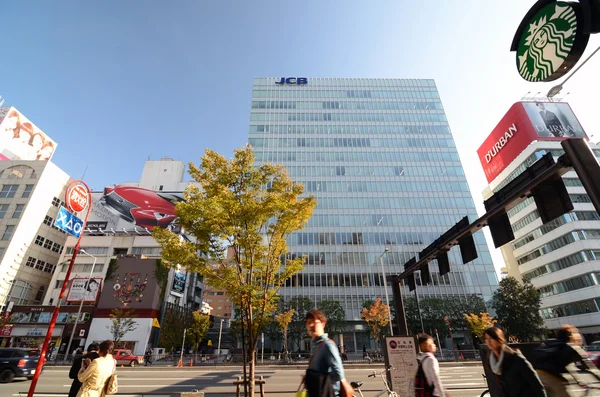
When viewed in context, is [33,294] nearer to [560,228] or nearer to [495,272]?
[495,272]

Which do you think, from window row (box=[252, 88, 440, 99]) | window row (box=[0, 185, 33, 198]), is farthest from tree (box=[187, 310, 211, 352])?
window row (box=[252, 88, 440, 99])

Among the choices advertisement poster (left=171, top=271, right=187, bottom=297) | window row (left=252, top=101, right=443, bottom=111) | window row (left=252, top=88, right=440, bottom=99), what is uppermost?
window row (left=252, top=88, right=440, bottom=99)

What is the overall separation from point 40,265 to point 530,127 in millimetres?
93389

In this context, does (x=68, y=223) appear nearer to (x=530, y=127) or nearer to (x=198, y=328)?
(x=198, y=328)

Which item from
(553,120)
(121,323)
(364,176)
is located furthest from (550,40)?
(553,120)

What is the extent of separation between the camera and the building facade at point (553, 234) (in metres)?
40.8

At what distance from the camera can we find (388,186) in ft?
184

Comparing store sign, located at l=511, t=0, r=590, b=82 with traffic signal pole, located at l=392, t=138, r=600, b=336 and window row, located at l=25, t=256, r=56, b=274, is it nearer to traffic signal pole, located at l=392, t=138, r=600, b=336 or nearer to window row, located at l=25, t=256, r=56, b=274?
traffic signal pole, located at l=392, t=138, r=600, b=336

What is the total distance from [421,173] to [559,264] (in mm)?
27623

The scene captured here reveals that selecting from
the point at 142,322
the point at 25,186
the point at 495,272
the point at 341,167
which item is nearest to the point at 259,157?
the point at 341,167

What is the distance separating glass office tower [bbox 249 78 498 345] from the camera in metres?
47.9

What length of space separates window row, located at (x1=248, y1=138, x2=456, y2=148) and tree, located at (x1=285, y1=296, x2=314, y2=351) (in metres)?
34.1

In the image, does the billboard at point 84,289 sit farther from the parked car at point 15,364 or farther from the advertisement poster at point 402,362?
the advertisement poster at point 402,362

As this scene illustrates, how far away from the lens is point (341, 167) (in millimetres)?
58344
